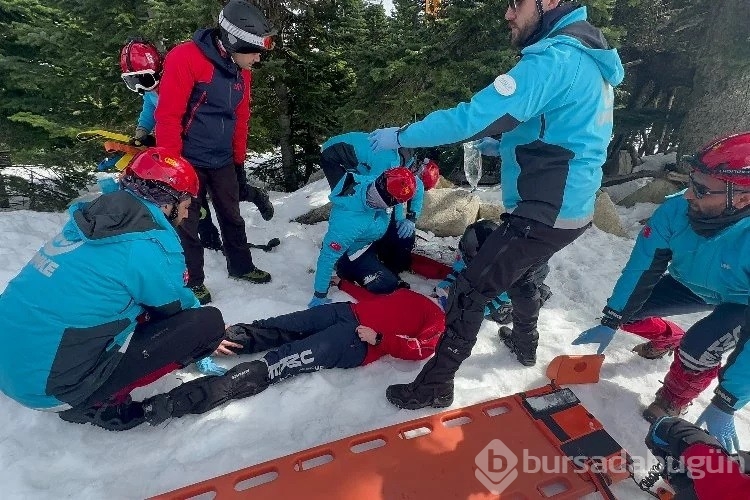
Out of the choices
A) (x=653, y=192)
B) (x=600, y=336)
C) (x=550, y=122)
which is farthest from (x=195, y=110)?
(x=653, y=192)

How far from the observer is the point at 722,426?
7.94 feet

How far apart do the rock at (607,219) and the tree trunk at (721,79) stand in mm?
2262

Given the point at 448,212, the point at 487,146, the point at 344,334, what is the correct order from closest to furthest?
the point at 344,334 → the point at 487,146 → the point at 448,212

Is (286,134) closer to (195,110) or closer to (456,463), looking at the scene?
(195,110)

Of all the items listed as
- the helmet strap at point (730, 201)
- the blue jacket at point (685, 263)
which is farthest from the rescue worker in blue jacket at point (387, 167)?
the helmet strap at point (730, 201)

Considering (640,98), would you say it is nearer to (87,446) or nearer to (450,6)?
(450,6)

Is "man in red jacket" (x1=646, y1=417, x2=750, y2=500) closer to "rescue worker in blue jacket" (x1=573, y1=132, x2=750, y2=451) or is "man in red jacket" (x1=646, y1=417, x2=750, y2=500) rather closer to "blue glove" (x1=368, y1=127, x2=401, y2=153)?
"rescue worker in blue jacket" (x1=573, y1=132, x2=750, y2=451)

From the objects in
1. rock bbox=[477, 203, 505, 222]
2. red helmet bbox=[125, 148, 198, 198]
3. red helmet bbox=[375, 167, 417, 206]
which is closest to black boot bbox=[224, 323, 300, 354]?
red helmet bbox=[125, 148, 198, 198]

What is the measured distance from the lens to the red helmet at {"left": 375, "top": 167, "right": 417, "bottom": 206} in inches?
148

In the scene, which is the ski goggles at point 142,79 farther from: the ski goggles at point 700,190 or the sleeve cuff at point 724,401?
the sleeve cuff at point 724,401

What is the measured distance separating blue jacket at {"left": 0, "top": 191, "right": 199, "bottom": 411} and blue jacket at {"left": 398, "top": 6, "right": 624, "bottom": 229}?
1.50 metres

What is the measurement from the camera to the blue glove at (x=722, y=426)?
2.40 m

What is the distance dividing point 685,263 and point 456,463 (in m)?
1.98

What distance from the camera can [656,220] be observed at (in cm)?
296
